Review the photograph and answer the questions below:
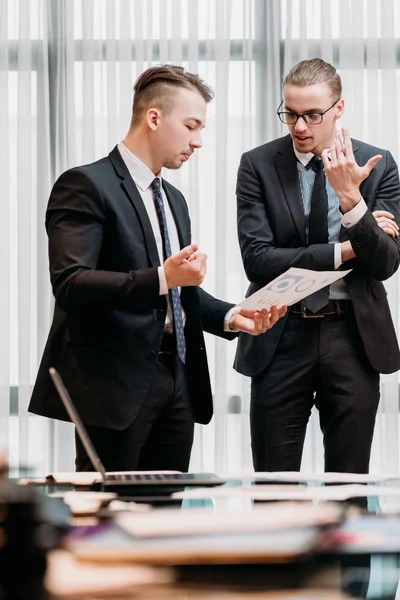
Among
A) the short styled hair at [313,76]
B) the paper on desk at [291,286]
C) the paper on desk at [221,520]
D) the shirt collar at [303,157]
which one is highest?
the short styled hair at [313,76]

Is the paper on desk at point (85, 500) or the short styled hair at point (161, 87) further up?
the short styled hair at point (161, 87)

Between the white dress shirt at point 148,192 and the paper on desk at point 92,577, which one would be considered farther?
the white dress shirt at point 148,192

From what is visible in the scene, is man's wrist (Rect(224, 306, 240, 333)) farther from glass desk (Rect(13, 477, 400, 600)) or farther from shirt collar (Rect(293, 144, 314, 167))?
glass desk (Rect(13, 477, 400, 600))

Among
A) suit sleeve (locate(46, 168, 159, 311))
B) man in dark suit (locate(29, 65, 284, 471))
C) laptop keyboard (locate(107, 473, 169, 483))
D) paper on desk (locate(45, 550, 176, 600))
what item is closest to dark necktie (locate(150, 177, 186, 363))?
man in dark suit (locate(29, 65, 284, 471))

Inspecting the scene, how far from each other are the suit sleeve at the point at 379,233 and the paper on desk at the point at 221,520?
4.45 ft

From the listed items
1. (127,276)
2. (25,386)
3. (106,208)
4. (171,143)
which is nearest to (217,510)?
(127,276)

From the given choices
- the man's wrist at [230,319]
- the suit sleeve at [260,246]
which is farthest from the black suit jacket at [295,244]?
the man's wrist at [230,319]

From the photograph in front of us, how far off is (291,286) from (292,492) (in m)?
0.97

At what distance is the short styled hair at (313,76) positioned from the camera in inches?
109

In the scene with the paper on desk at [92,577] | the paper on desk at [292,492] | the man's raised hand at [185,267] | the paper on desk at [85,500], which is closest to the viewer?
the paper on desk at [92,577]

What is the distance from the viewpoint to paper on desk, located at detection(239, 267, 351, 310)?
2.41m

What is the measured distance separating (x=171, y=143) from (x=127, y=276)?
0.51m

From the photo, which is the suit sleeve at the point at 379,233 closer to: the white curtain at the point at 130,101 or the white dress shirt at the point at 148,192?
the white dress shirt at the point at 148,192

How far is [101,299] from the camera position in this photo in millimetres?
2268
